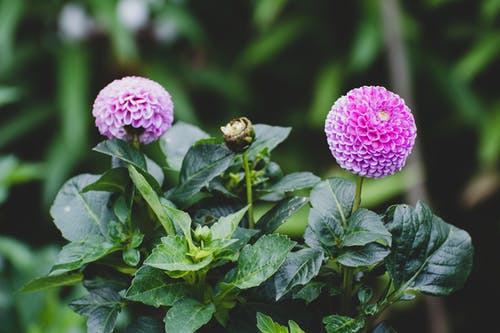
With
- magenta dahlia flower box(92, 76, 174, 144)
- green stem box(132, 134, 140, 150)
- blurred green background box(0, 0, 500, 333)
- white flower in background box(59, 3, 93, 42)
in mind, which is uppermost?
white flower in background box(59, 3, 93, 42)

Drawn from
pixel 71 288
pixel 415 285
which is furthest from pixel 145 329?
pixel 71 288

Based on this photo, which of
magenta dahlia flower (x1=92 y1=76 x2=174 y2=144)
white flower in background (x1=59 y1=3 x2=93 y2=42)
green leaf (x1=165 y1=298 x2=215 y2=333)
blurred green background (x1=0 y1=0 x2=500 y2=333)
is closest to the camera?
green leaf (x1=165 y1=298 x2=215 y2=333)

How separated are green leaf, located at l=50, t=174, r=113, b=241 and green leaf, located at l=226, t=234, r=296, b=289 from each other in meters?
0.14

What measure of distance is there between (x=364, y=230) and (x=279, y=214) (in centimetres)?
8

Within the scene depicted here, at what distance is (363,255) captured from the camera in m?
0.48

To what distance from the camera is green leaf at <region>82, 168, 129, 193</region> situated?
1.69 ft

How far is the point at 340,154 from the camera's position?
519mm

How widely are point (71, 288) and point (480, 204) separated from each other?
52.4 inches

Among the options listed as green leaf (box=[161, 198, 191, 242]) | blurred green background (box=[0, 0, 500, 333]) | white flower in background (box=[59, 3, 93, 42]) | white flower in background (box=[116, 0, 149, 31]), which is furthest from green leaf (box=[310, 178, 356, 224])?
white flower in background (box=[59, 3, 93, 42])

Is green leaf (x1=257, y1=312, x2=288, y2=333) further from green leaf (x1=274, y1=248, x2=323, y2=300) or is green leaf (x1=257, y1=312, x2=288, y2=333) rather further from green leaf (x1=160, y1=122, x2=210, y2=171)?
green leaf (x1=160, y1=122, x2=210, y2=171)

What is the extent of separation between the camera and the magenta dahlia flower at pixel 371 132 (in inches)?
19.8

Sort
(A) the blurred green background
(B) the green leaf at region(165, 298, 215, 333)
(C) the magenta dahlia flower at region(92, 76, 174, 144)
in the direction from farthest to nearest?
1. (A) the blurred green background
2. (C) the magenta dahlia flower at region(92, 76, 174, 144)
3. (B) the green leaf at region(165, 298, 215, 333)

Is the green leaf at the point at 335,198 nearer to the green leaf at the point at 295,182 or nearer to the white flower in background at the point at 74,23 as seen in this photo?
the green leaf at the point at 295,182

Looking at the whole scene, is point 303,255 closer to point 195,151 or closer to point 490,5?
point 195,151
